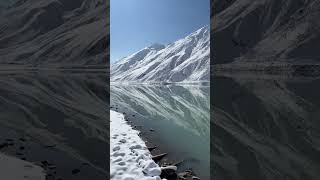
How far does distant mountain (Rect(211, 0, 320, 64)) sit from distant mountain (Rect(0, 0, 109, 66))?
3420 millimetres

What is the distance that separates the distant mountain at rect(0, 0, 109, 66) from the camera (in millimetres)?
5719

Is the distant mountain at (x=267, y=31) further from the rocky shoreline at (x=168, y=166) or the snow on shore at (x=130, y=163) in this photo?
the snow on shore at (x=130, y=163)

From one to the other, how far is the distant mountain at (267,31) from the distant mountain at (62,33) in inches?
135

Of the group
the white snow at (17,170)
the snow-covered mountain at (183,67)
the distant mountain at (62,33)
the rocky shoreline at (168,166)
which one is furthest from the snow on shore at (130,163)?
the snow-covered mountain at (183,67)

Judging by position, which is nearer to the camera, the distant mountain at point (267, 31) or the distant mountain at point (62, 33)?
the distant mountain at point (62, 33)

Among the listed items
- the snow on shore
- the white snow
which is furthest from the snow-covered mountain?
the white snow

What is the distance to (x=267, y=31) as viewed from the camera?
311 inches

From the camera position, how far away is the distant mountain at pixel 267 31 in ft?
25.4

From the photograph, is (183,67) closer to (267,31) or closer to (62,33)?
(267,31)

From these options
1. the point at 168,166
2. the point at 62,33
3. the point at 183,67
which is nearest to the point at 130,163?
the point at 168,166

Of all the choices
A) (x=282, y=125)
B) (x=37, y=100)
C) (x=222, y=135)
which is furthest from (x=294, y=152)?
(x=37, y=100)

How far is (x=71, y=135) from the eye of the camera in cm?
541

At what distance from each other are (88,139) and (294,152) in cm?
373

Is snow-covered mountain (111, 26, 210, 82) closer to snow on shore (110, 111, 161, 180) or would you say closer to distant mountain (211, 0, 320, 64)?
distant mountain (211, 0, 320, 64)
